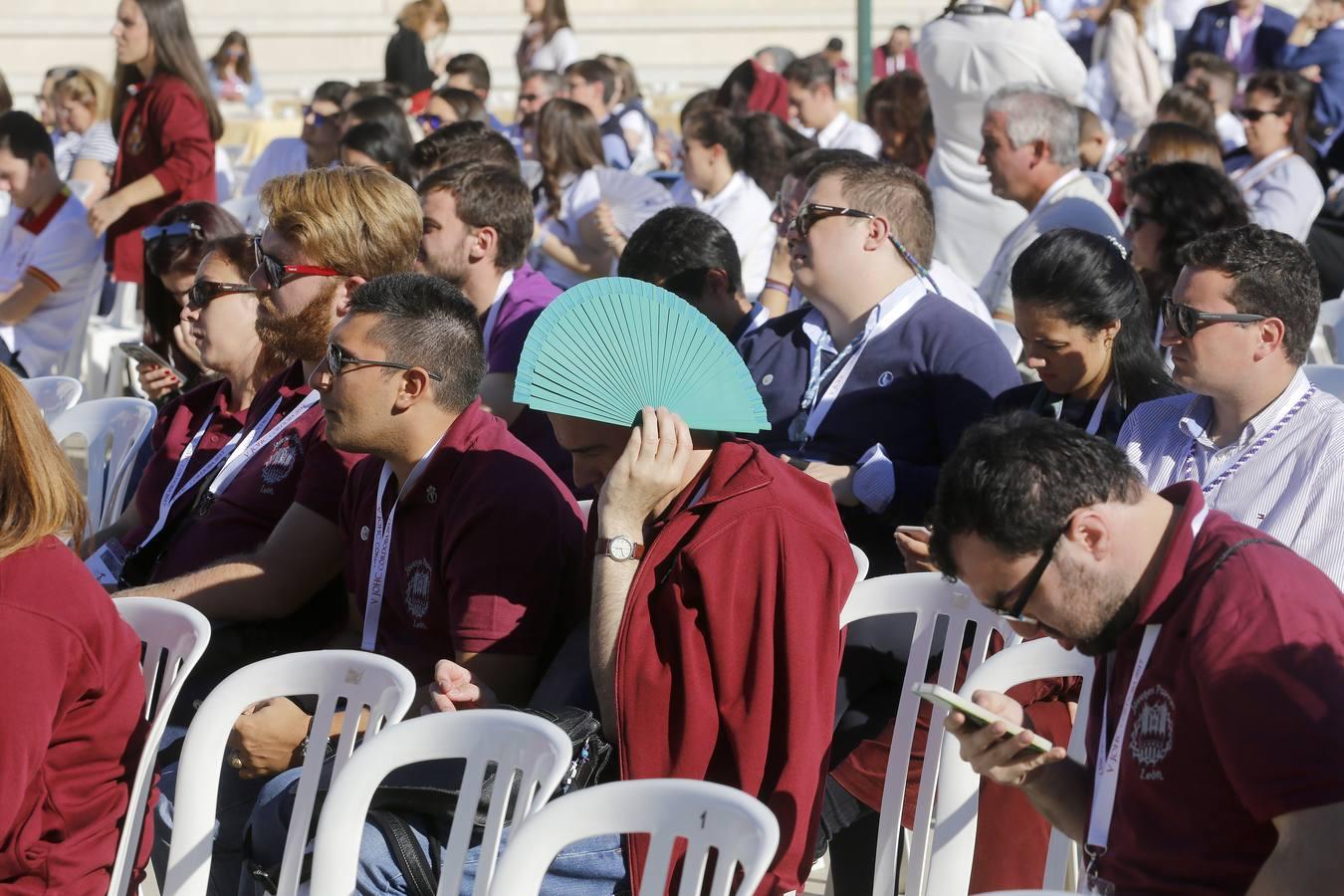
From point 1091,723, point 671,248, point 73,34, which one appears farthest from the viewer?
point 73,34

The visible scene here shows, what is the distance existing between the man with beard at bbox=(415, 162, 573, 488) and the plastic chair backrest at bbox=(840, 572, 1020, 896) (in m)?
1.76

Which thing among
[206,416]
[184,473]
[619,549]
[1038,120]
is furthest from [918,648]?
[1038,120]

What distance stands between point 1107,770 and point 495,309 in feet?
9.37

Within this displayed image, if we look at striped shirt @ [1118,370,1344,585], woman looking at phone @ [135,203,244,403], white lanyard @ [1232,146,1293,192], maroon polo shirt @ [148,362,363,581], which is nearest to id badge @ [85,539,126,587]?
maroon polo shirt @ [148,362,363,581]

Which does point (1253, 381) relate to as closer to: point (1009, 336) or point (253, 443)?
point (1009, 336)

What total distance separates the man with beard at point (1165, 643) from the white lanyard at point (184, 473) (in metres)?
2.26

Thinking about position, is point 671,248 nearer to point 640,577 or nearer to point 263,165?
point 640,577

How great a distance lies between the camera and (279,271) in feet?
12.6

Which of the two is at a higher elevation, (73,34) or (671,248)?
(671,248)

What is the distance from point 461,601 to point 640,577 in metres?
0.50

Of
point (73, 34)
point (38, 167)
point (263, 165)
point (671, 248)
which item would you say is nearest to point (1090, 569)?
point (671, 248)

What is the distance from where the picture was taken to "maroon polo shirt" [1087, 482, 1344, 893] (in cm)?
193

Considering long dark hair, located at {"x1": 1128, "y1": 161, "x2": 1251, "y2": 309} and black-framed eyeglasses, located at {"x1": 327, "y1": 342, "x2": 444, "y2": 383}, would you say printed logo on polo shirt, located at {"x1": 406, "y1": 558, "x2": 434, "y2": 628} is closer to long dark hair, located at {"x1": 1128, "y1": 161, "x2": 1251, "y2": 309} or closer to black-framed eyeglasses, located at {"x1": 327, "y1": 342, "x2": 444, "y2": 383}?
black-framed eyeglasses, located at {"x1": 327, "y1": 342, "x2": 444, "y2": 383}

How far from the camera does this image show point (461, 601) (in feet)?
9.91
